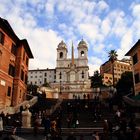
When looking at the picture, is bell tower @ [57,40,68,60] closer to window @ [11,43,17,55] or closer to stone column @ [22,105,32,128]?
window @ [11,43,17,55]

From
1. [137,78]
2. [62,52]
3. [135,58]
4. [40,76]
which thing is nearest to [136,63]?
[135,58]

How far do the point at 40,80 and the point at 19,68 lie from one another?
107 metres

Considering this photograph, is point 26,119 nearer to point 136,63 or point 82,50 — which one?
point 136,63

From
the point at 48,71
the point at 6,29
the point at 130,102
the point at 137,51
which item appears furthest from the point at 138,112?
the point at 48,71

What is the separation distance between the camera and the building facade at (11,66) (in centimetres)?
3231

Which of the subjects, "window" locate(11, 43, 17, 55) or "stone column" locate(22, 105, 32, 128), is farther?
"window" locate(11, 43, 17, 55)

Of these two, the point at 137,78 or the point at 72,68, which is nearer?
the point at 137,78

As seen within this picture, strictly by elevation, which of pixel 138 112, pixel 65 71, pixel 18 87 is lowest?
pixel 138 112

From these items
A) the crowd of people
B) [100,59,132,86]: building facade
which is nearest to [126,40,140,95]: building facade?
the crowd of people

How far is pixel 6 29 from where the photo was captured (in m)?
33.2

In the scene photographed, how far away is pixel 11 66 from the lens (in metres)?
36.4

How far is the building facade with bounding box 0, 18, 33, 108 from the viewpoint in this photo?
3231 centimetres

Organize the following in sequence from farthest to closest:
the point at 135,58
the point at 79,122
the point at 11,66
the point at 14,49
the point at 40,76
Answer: the point at 40,76
the point at 135,58
the point at 14,49
the point at 11,66
the point at 79,122

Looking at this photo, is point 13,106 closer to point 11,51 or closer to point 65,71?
point 11,51
